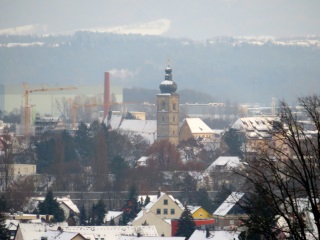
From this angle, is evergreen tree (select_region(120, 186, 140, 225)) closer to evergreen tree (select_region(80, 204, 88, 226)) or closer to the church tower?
evergreen tree (select_region(80, 204, 88, 226))

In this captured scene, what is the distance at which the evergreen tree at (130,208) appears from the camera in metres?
37.2

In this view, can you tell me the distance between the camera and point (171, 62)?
477 ft

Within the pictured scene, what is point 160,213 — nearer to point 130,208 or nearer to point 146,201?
point 130,208

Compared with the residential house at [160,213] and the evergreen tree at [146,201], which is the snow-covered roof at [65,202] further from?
the residential house at [160,213]

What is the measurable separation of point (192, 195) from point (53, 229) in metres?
13.8

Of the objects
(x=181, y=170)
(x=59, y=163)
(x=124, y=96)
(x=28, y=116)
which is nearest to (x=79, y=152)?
(x=59, y=163)

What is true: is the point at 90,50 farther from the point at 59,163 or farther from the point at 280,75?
the point at 59,163

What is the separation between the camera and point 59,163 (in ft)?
184

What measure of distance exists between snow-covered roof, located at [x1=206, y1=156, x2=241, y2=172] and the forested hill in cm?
6370

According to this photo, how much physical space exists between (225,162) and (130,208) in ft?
56.3

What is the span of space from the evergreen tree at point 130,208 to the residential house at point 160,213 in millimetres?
206

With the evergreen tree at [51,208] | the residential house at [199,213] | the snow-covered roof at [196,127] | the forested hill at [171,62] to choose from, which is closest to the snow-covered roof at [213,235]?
A: the evergreen tree at [51,208]

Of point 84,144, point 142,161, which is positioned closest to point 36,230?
point 142,161

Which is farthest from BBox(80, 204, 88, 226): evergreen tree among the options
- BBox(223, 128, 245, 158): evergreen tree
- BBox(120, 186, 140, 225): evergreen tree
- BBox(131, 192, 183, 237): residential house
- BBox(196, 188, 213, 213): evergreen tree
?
BBox(223, 128, 245, 158): evergreen tree
